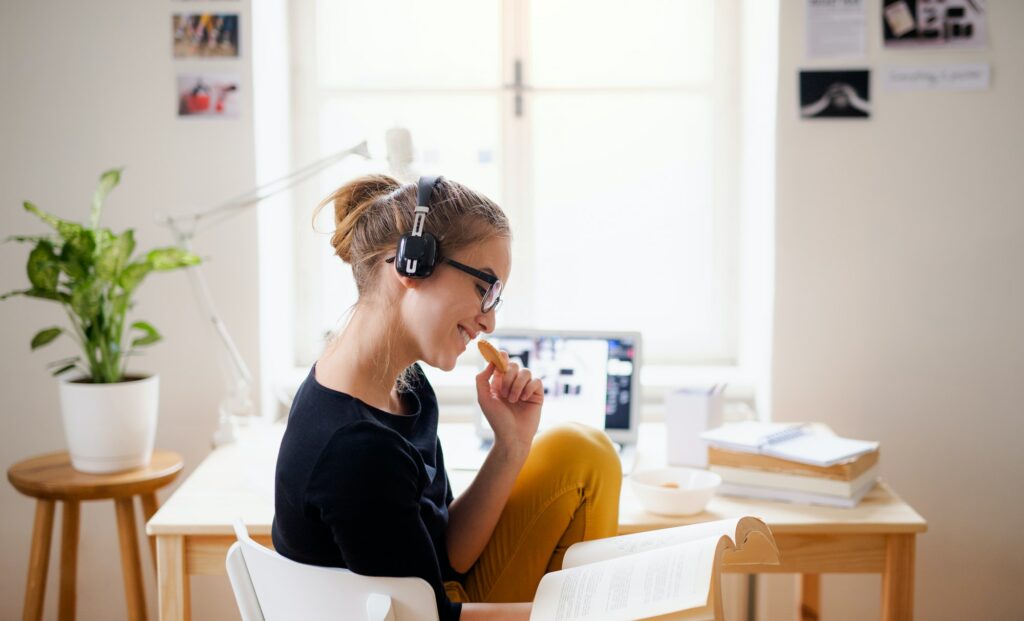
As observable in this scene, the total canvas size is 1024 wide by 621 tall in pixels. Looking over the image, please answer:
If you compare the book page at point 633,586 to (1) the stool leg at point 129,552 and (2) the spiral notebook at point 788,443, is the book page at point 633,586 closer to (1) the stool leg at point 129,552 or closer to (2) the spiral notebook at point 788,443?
(2) the spiral notebook at point 788,443

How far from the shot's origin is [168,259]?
1.87 metres

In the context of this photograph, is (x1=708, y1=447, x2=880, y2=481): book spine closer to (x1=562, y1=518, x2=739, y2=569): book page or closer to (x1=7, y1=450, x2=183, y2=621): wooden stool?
(x1=562, y1=518, x2=739, y2=569): book page

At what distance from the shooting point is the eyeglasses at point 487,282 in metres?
1.19

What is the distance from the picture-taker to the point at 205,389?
2.20 m

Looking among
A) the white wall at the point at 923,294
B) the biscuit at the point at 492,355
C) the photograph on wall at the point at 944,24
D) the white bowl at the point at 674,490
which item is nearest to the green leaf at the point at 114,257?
the biscuit at the point at 492,355

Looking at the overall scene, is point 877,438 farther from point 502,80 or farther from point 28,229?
point 28,229

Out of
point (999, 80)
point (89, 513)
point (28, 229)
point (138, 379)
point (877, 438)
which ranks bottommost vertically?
point (89, 513)

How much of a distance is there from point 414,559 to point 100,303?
3.45ft

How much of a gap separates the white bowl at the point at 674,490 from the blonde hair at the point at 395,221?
0.55 meters

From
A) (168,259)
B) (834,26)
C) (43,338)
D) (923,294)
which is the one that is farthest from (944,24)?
(43,338)

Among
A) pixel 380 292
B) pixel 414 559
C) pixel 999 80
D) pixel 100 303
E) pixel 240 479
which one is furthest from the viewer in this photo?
pixel 999 80

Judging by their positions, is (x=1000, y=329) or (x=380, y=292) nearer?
(x=380, y=292)

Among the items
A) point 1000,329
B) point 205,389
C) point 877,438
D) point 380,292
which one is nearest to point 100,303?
point 205,389

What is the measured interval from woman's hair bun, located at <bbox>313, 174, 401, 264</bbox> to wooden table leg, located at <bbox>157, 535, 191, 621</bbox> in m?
0.58
